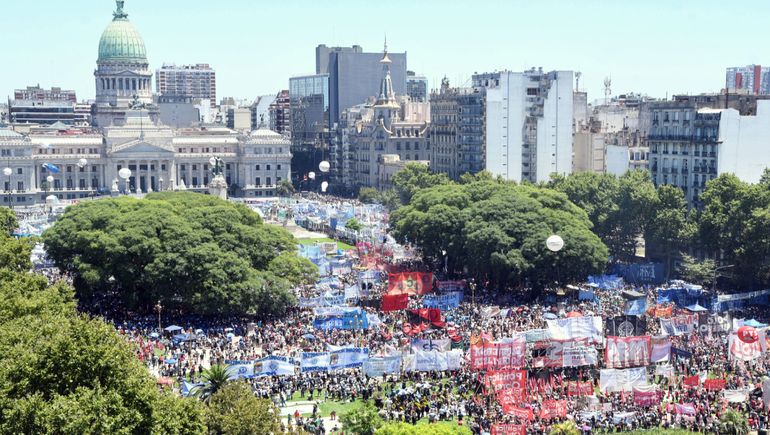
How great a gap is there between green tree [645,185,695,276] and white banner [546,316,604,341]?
29940 millimetres

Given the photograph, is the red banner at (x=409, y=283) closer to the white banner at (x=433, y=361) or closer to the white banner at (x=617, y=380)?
the white banner at (x=433, y=361)

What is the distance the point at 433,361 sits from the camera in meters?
52.1

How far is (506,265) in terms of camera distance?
245ft

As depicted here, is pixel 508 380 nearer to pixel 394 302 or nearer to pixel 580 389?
pixel 580 389

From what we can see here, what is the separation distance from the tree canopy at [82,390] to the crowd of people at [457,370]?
36.2 feet

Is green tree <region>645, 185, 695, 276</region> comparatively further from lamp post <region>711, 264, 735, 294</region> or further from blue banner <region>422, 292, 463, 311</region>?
blue banner <region>422, 292, 463, 311</region>

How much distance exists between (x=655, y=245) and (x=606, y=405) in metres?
42.9

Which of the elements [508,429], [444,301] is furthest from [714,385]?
[444,301]

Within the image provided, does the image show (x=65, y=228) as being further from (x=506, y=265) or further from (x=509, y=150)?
(x=509, y=150)

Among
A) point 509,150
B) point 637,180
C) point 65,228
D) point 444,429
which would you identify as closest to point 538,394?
point 444,429

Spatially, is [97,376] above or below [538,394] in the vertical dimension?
above

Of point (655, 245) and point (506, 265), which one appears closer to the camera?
point (506, 265)

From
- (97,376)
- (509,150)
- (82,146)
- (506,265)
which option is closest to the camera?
(97,376)

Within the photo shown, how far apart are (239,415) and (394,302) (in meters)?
29.7
